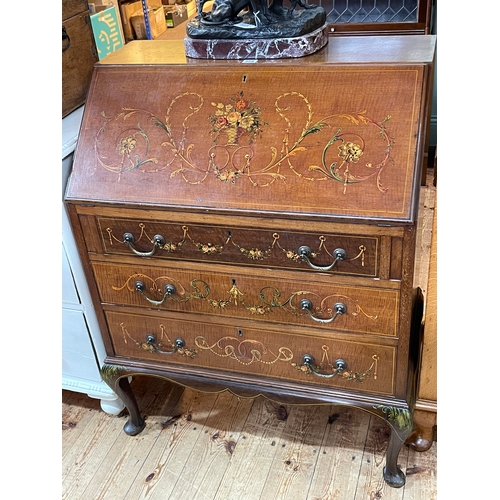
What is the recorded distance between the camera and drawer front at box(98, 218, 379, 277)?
3.65 ft

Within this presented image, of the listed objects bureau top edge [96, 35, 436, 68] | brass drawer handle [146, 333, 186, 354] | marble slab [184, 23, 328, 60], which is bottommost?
brass drawer handle [146, 333, 186, 354]

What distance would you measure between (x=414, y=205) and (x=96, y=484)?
1164mm

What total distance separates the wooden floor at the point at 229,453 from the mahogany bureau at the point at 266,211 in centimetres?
23

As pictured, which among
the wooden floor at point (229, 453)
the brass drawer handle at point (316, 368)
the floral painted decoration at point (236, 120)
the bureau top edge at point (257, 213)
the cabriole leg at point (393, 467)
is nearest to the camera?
the bureau top edge at point (257, 213)

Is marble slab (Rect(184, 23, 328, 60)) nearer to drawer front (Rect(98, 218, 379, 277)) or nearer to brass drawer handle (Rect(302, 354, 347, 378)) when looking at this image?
drawer front (Rect(98, 218, 379, 277))

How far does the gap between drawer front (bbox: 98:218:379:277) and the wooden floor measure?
457mm

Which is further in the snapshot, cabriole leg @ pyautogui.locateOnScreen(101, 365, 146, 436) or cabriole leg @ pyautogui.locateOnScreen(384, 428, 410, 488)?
cabriole leg @ pyautogui.locateOnScreen(101, 365, 146, 436)

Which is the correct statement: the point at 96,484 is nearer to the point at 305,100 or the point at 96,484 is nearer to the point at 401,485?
the point at 401,485

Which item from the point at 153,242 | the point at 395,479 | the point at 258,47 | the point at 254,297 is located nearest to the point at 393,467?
the point at 395,479

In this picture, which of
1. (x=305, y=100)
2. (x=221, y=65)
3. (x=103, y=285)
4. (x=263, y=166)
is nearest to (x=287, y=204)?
(x=263, y=166)

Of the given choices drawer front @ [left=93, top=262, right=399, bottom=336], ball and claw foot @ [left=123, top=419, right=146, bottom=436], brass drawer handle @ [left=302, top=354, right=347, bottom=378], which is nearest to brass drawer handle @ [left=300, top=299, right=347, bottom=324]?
drawer front @ [left=93, top=262, right=399, bottom=336]

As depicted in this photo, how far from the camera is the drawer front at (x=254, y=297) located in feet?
3.86

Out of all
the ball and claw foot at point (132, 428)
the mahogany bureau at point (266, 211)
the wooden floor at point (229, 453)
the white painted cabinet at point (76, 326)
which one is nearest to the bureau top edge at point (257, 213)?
the mahogany bureau at point (266, 211)

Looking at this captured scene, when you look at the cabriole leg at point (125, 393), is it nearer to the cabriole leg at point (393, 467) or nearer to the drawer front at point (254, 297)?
the drawer front at point (254, 297)
